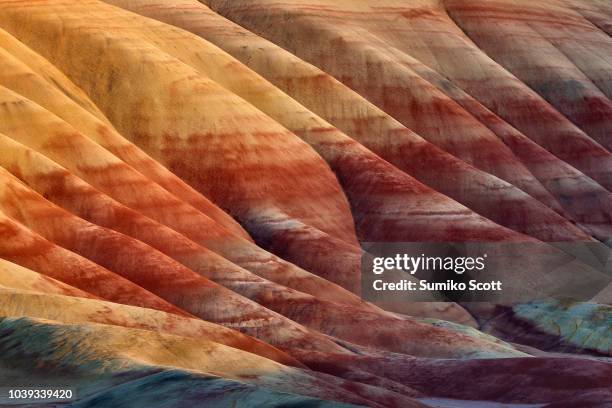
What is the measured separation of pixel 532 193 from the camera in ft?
321

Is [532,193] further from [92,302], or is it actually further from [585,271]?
[92,302]

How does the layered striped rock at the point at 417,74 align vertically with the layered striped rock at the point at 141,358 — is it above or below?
below

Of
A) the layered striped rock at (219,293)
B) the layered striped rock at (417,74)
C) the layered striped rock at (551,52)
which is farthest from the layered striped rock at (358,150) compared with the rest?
the layered striped rock at (551,52)

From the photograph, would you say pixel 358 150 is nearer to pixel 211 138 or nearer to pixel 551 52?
pixel 211 138

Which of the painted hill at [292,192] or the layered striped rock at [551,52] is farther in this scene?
the layered striped rock at [551,52]

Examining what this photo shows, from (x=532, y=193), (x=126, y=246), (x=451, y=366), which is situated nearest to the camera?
(x=451, y=366)

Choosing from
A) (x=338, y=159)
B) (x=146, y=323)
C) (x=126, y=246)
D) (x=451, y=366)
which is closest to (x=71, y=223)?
(x=126, y=246)

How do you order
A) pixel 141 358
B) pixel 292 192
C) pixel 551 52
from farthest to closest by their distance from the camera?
pixel 551 52, pixel 292 192, pixel 141 358

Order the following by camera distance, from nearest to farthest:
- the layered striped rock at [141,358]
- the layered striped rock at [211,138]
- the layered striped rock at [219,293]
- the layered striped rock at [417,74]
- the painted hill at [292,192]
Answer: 1. the layered striped rock at [141,358]
2. the painted hill at [292,192]
3. the layered striped rock at [219,293]
4. the layered striped rock at [211,138]
5. the layered striped rock at [417,74]

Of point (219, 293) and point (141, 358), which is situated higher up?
point (141, 358)

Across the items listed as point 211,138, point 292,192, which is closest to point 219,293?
point 292,192

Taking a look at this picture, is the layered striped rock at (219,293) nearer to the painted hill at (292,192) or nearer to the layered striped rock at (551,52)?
the painted hill at (292,192)

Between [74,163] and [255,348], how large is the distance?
25.8m

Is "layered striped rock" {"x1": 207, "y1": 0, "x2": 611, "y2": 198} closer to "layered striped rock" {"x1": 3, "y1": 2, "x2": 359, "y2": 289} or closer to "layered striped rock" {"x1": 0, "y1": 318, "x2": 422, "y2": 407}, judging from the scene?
"layered striped rock" {"x1": 3, "y1": 2, "x2": 359, "y2": 289}
